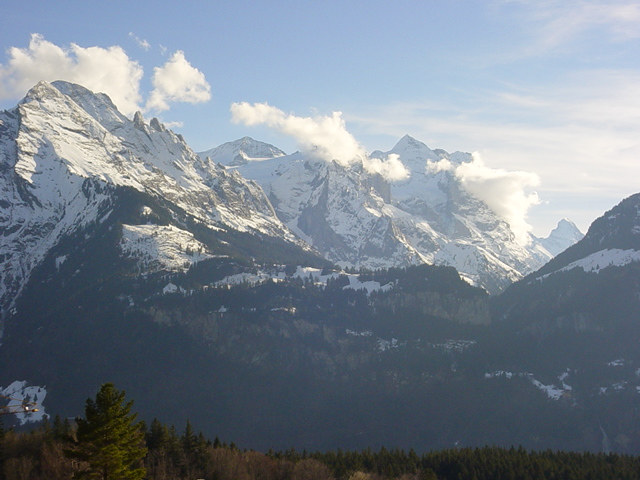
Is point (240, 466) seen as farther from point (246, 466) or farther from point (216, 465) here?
point (216, 465)

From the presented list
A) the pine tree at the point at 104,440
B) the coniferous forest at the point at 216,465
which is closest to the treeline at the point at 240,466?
the coniferous forest at the point at 216,465

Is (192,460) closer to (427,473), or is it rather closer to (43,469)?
(43,469)

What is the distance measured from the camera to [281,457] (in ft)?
652

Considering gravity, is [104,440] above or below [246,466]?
above

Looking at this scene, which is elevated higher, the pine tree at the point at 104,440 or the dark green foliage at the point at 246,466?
the pine tree at the point at 104,440

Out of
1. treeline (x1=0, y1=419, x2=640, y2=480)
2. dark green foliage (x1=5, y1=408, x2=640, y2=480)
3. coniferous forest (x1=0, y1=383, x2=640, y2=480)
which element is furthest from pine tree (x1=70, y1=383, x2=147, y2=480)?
dark green foliage (x1=5, y1=408, x2=640, y2=480)

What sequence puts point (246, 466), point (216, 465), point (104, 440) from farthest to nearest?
point (246, 466), point (216, 465), point (104, 440)

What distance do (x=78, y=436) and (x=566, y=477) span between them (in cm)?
13247

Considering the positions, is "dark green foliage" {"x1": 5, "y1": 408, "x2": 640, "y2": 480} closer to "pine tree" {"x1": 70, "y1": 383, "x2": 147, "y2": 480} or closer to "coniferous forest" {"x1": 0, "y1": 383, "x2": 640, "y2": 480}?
"coniferous forest" {"x1": 0, "y1": 383, "x2": 640, "y2": 480}

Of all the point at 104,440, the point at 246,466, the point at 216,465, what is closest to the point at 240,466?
the point at 246,466

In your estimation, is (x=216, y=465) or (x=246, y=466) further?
(x=246, y=466)

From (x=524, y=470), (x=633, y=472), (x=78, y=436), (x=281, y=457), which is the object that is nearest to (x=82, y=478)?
(x=78, y=436)

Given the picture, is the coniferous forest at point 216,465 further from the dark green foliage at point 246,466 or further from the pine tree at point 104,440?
the pine tree at point 104,440

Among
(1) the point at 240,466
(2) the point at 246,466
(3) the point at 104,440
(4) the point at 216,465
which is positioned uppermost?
(3) the point at 104,440
